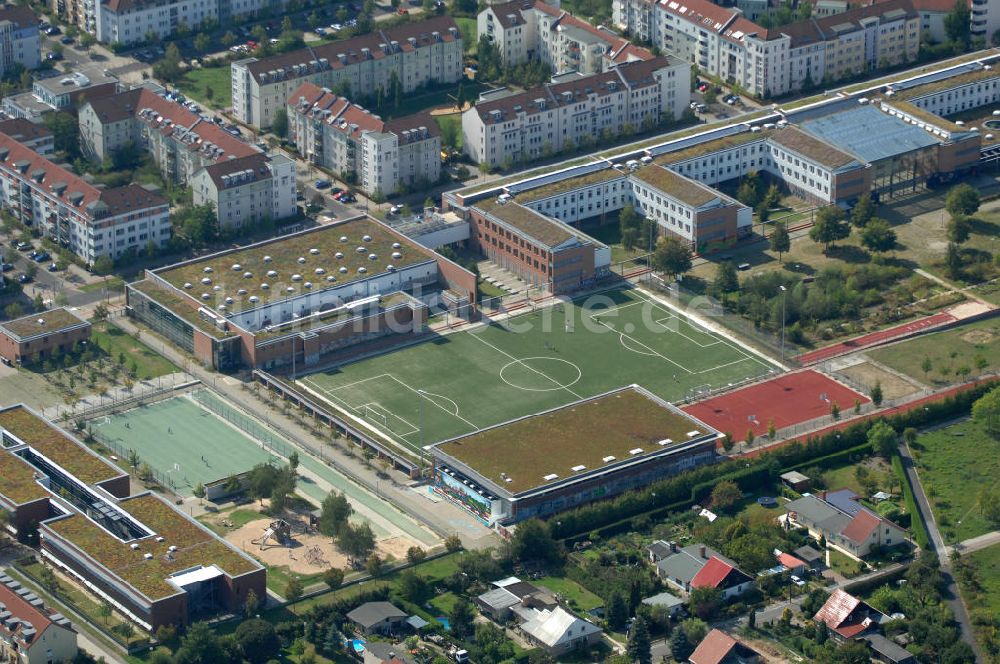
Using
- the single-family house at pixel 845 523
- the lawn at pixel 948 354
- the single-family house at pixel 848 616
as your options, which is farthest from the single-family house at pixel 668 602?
the lawn at pixel 948 354

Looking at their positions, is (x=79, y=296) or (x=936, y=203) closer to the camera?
(x=79, y=296)

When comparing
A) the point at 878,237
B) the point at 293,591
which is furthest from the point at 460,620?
the point at 878,237

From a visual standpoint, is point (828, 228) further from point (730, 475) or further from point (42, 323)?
point (42, 323)

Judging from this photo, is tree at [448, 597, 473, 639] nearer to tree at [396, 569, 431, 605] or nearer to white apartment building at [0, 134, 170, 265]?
tree at [396, 569, 431, 605]

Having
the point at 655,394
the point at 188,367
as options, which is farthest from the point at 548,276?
the point at 188,367

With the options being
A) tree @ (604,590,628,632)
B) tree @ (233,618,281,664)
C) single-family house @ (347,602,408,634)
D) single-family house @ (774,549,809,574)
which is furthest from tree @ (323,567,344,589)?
single-family house @ (774,549,809,574)

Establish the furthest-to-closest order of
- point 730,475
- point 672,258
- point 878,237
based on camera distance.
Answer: point 878,237, point 672,258, point 730,475

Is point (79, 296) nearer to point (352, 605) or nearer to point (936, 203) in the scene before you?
point (352, 605)
